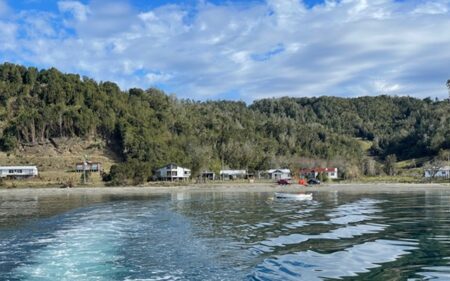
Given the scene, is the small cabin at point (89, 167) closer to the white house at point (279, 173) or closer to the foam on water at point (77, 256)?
the white house at point (279, 173)

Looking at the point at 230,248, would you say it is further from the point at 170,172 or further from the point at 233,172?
the point at 233,172

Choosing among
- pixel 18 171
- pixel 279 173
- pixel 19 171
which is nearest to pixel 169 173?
pixel 279 173

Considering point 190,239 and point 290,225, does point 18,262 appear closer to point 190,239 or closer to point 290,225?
point 190,239

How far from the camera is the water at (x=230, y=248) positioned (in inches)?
756

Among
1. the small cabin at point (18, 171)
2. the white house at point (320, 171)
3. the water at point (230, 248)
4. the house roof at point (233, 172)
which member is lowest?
the water at point (230, 248)

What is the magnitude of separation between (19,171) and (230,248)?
140683mm

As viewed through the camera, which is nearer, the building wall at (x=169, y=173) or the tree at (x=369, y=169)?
the building wall at (x=169, y=173)

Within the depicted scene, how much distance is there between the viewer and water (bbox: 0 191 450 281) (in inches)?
756

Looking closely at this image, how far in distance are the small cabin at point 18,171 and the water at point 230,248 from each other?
381 feet

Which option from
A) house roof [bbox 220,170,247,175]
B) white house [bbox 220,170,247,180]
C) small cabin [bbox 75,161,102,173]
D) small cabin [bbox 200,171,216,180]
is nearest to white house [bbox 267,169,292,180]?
white house [bbox 220,170,247,180]

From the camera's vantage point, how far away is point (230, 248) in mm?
25281

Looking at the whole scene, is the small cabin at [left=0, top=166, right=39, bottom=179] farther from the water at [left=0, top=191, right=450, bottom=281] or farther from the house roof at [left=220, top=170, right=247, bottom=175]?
the water at [left=0, top=191, right=450, bottom=281]

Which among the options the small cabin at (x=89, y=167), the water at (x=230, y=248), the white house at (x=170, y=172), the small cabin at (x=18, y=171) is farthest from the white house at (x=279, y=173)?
the water at (x=230, y=248)

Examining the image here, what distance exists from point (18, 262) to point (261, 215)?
25911 mm
